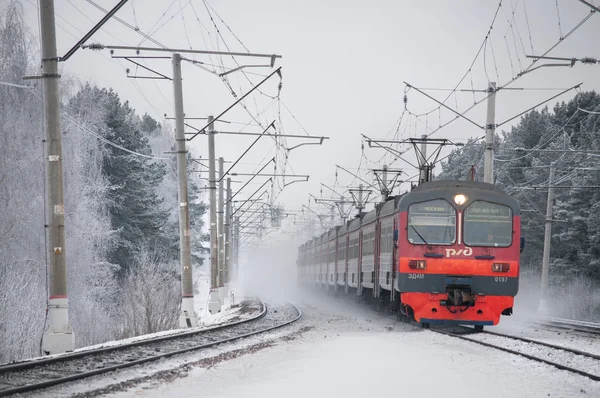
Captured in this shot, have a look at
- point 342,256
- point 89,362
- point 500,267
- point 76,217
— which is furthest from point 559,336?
point 76,217

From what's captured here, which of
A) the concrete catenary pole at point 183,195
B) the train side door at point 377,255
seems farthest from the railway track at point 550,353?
the concrete catenary pole at point 183,195

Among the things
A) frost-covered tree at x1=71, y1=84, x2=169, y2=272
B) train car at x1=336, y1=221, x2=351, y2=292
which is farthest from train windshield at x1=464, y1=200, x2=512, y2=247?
frost-covered tree at x1=71, y1=84, x2=169, y2=272

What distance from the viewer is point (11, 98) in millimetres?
27125

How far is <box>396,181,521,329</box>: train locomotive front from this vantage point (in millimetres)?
16359

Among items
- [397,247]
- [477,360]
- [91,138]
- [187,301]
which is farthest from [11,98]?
[477,360]

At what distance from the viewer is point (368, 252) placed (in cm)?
2331

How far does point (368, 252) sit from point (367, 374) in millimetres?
13290

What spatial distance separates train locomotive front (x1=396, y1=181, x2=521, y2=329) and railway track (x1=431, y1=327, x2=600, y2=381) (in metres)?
0.69

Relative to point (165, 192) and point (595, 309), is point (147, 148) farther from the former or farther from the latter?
point (595, 309)

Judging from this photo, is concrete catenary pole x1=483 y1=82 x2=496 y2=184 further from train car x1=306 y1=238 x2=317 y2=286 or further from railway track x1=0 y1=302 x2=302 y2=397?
train car x1=306 y1=238 x2=317 y2=286

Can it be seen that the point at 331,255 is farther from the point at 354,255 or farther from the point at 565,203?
the point at 565,203

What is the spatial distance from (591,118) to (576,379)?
4340 centimetres

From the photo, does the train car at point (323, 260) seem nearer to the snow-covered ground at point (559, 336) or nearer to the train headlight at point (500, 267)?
the snow-covered ground at point (559, 336)

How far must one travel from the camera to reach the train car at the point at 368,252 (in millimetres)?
22153
